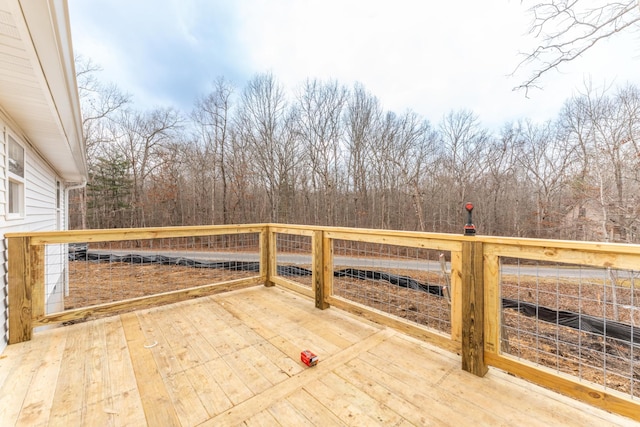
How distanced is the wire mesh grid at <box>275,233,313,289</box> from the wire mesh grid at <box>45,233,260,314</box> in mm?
412

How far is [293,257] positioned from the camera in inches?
171

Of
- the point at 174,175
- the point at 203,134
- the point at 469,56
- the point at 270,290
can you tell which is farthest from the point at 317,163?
the point at 270,290

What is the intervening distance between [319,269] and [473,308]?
1.61m

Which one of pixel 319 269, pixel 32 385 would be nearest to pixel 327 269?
pixel 319 269

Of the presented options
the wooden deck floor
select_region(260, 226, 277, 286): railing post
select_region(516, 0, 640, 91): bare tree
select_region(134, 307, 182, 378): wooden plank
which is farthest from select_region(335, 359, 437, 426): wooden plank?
select_region(516, 0, 640, 91): bare tree

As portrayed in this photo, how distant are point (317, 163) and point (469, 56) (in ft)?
23.2

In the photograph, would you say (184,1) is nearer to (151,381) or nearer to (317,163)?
(317,163)

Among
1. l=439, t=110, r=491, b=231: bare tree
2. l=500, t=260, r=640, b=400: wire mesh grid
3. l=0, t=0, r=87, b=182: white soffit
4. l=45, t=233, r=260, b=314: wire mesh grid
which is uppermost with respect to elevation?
l=439, t=110, r=491, b=231: bare tree

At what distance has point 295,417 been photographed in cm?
143

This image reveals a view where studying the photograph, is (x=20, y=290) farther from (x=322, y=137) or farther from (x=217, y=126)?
(x=217, y=126)

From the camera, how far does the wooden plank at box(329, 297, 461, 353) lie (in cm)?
205

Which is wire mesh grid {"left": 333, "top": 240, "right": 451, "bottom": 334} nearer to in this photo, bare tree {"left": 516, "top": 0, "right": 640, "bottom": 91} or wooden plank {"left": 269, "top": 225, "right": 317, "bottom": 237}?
wooden plank {"left": 269, "top": 225, "right": 317, "bottom": 237}

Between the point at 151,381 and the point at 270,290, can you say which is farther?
the point at 270,290

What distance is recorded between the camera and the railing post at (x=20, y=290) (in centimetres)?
223
